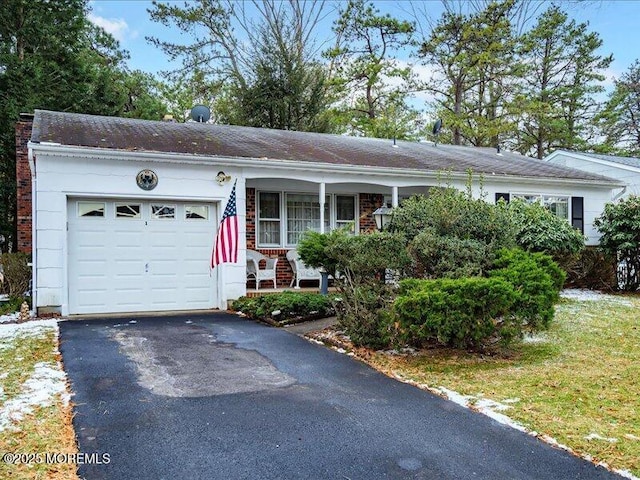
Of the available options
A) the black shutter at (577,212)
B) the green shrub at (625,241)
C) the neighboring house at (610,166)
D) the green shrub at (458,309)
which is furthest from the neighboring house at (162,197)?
the neighboring house at (610,166)

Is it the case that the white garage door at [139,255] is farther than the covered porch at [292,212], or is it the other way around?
the covered porch at [292,212]

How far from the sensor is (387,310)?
6.32m

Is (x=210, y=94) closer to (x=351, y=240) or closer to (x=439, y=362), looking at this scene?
(x=351, y=240)

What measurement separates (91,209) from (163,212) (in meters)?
1.28

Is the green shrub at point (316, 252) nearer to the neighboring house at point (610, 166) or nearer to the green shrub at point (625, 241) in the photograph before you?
the green shrub at point (625, 241)

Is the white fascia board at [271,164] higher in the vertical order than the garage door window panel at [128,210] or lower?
higher

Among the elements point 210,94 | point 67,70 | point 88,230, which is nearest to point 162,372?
point 88,230

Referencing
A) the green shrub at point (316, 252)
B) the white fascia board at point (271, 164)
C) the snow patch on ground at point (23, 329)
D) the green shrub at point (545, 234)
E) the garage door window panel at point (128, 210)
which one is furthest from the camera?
the green shrub at point (545, 234)

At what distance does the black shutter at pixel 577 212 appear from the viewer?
14.4 meters

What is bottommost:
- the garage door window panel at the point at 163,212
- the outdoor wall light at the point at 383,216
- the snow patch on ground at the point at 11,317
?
the snow patch on ground at the point at 11,317

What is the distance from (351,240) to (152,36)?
2252cm

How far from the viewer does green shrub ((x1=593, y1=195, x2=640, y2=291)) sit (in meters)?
12.1

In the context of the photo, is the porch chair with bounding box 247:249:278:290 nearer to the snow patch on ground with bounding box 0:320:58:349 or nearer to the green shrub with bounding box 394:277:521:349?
the snow patch on ground with bounding box 0:320:58:349

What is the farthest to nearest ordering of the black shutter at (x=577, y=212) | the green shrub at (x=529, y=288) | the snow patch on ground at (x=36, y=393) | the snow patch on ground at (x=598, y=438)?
the black shutter at (x=577, y=212) → the green shrub at (x=529, y=288) → the snow patch on ground at (x=36, y=393) → the snow patch on ground at (x=598, y=438)
